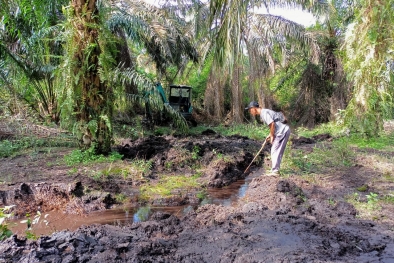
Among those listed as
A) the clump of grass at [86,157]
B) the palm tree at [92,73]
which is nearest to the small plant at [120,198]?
the clump of grass at [86,157]

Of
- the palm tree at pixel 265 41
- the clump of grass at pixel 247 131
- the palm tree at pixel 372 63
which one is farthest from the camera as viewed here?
the palm tree at pixel 265 41

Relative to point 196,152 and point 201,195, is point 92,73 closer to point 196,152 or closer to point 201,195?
point 196,152

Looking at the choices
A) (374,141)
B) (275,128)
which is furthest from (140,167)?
(374,141)

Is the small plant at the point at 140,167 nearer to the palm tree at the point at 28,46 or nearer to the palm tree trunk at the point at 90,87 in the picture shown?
the palm tree trunk at the point at 90,87

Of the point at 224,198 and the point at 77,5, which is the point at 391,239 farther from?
the point at 77,5

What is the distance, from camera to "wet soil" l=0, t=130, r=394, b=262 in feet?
12.3

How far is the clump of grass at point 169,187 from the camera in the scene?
6703 millimetres

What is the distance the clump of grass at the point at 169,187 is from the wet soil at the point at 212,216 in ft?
0.55

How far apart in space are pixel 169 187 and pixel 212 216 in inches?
87.8

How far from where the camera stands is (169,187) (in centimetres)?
714

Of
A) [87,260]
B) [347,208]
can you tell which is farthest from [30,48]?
[347,208]

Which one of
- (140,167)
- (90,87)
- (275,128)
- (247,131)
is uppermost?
(90,87)

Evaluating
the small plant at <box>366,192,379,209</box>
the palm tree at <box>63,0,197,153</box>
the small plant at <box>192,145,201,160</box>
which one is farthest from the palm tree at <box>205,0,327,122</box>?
the small plant at <box>366,192,379,209</box>

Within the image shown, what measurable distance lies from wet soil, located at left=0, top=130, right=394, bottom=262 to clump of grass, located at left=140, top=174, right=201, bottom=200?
0.17 m
